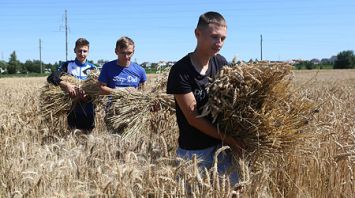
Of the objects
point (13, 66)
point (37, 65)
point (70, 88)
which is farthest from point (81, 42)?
point (37, 65)

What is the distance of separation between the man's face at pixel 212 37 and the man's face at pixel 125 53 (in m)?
2.36

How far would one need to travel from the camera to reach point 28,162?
340 centimetres

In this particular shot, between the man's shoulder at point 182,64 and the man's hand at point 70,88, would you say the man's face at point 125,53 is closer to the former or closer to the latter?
the man's hand at point 70,88

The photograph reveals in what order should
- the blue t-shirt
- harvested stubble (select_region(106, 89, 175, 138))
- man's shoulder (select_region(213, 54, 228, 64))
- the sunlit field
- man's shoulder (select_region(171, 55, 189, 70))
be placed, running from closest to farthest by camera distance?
1. the sunlit field
2. man's shoulder (select_region(171, 55, 189, 70))
3. man's shoulder (select_region(213, 54, 228, 64))
4. harvested stubble (select_region(106, 89, 175, 138))
5. the blue t-shirt

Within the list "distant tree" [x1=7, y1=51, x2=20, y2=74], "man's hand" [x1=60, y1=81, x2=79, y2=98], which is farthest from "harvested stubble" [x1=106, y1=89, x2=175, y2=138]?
"distant tree" [x1=7, y1=51, x2=20, y2=74]

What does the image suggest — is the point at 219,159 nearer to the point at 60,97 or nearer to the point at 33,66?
the point at 60,97

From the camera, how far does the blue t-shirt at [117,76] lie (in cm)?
524

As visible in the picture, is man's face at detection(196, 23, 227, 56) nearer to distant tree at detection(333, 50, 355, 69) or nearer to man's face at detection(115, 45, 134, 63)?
man's face at detection(115, 45, 134, 63)

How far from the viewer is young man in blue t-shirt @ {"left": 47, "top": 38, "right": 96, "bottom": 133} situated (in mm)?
5781

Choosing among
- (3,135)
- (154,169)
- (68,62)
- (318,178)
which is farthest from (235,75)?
(68,62)

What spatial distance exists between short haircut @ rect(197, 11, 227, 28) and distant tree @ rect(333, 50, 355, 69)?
69.3 meters

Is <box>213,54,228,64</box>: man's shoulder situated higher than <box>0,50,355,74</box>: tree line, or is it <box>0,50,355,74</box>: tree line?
<box>0,50,355,74</box>: tree line

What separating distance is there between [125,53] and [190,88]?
7.93ft

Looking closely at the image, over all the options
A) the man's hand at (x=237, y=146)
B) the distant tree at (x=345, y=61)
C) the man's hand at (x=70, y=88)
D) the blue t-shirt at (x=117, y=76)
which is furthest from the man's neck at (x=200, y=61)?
the distant tree at (x=345, y=61)
